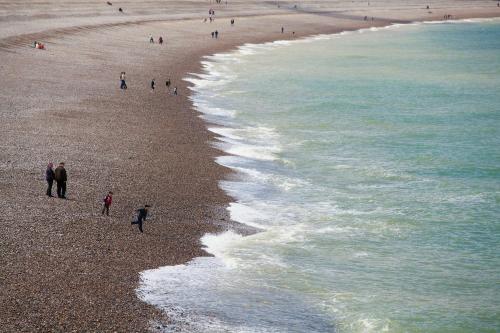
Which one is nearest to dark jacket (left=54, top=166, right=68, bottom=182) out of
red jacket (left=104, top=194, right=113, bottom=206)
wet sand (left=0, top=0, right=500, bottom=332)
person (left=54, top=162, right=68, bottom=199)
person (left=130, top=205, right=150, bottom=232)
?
person (left=54, top=162, right=68, bottom=199)

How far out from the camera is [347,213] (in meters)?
29.6

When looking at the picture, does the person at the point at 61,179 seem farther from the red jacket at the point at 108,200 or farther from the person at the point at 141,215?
the person at the point at 141,215

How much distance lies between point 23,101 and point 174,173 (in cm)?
1474

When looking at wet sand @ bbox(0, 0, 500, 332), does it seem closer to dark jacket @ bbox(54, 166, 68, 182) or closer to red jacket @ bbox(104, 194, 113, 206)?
red jacket @ bbox(104, 194, 113, 206)

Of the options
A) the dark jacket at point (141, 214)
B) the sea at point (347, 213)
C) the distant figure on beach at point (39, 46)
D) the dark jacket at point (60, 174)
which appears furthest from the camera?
the distant figure on beach at point (39, 46)

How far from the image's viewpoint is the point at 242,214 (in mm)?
28344

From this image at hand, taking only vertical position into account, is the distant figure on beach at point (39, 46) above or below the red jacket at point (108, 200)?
above

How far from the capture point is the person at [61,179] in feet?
85.4

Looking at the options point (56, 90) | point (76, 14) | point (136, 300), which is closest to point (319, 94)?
point (56, 90)

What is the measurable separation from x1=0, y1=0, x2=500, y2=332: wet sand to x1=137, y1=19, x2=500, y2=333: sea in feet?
3.50

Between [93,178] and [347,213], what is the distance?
9.33m

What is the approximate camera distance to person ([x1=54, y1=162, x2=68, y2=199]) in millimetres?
26016

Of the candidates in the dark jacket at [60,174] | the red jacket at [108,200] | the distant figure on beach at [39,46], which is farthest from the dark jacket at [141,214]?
the distant figure on beach at [39,46]

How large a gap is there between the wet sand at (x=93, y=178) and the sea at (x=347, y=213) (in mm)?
1065
